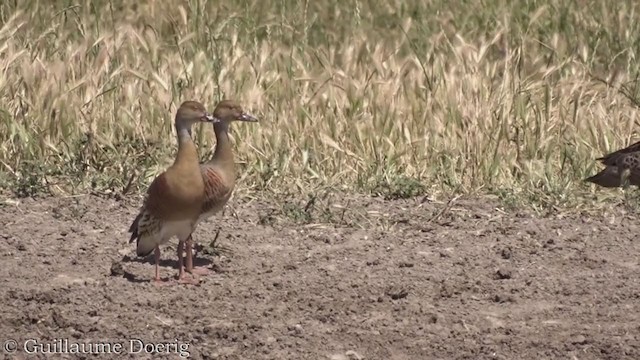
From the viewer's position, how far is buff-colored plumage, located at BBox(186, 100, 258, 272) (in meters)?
7.12

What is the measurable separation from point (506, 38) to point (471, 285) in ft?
12.4

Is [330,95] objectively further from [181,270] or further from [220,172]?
[181,270]

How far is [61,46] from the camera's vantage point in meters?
10.4

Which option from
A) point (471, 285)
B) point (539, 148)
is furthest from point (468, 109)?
point (471, 285)

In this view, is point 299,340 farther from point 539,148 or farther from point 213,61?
point 213,61

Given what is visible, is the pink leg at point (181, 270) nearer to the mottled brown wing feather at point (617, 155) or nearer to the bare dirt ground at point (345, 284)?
the bare dirt ground at point (345, 284)

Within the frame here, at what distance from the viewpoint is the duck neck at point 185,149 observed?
23.0 feet

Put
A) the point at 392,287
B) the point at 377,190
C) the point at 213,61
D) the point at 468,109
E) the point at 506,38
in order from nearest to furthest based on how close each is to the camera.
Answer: the point at 392,287 → the point at 377,190 → the point at 468,109 → the point at 213,61 → the point at 506,38

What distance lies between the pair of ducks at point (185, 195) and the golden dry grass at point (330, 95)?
3.33 feet

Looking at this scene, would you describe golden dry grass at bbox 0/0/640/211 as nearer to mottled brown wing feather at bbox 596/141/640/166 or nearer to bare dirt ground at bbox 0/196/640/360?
mottled brown wing feather at bbox 596/141/640/166

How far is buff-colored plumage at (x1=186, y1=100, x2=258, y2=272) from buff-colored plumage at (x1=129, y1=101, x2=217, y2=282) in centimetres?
7

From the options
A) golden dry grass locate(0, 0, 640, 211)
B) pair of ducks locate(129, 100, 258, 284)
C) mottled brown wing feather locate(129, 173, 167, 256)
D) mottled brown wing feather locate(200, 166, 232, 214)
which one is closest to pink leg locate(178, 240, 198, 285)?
pair of ducks locate(129, 100, 258, 284)

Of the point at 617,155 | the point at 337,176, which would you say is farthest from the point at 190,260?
the point at 617,155

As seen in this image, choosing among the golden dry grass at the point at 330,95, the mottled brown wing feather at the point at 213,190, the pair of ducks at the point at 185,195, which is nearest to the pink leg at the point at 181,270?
the pair of ducks at the point at 185,195
